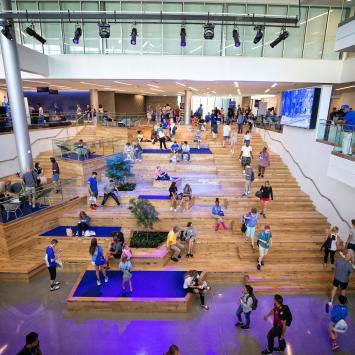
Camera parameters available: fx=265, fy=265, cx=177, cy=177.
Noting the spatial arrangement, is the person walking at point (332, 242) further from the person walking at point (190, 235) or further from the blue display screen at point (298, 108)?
the blue display screen at point (298, 108)

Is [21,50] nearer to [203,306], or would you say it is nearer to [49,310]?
[49,310]

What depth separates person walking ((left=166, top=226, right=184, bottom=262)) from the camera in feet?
28.1

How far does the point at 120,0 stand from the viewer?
1402cm

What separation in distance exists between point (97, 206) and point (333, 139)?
9.86 meters

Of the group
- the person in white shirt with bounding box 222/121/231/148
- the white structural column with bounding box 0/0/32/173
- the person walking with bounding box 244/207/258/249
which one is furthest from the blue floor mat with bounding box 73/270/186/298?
the person in white shirt with bounding box 222/121/231/148

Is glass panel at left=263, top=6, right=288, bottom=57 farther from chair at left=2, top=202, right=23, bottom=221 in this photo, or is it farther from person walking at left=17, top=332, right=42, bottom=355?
person walking at left=17, top=332, right=42, bottom=355

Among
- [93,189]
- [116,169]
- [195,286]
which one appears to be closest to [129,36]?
[116,169]

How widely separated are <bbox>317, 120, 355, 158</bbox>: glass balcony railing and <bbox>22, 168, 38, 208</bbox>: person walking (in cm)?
1104

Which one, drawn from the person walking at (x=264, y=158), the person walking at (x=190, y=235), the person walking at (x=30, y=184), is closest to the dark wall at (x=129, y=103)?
the person walking at (x=30, y=184)

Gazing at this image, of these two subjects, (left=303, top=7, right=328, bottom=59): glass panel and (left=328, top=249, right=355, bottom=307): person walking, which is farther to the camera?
(left=303, top=7, right=328, bottom=59): glass panel

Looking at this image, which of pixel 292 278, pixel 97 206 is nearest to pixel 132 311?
pixel 292 278

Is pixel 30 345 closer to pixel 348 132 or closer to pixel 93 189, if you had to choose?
pixel 93 189

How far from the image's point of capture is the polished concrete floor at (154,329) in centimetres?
579

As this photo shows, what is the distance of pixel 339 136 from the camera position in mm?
9438
